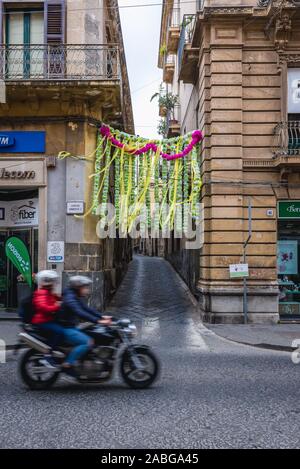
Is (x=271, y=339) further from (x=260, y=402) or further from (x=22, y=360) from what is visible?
(x=22, y=360)

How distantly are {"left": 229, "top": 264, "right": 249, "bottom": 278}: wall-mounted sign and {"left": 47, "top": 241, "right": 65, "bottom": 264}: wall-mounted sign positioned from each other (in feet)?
14.8

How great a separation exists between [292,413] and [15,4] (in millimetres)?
12808

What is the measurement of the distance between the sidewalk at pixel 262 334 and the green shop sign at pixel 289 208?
2.89 meters

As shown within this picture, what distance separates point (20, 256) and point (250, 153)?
6.87 meters

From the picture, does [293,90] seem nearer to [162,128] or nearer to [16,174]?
[16,174]

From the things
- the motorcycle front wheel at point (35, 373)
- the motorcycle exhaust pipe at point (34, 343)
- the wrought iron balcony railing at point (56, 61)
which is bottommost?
the motorcycle front wheel at point (35, 373)

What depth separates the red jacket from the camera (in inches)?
253

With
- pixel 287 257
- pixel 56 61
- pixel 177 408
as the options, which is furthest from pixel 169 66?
pixel 177 408

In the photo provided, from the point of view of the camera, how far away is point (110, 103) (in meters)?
13.4

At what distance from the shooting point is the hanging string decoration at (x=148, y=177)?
1313 centimetres

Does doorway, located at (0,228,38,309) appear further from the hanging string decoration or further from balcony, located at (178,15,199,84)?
balcony, located at (178,15,199,84)

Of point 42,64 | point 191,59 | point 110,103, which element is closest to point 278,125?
point 191,59

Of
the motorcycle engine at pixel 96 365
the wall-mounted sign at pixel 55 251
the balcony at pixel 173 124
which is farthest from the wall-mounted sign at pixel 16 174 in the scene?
the balcony at pixel 173 124

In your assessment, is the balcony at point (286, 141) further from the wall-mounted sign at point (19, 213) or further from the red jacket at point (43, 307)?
the red jacket at point (43, 307)
